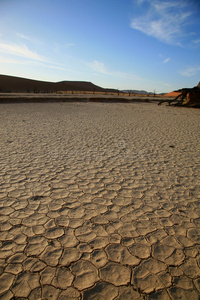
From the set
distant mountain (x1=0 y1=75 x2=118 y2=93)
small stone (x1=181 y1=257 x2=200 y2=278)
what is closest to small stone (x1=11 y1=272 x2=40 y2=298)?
small stone (x1=181 y1=257 x2=200 y2=278)

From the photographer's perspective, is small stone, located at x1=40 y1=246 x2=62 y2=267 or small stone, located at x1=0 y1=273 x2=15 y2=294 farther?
small stone, located at x1=40 y1=246 x2=62 y2=267

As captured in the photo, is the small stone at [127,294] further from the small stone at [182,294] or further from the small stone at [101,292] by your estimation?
the small stone at [182,294]

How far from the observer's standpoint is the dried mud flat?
1.55m

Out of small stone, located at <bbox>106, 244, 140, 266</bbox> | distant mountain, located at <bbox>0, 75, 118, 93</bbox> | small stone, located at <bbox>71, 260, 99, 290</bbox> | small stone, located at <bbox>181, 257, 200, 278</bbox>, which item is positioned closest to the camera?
small stone, located at <bbox>71, 260, 99, 290</bbox>

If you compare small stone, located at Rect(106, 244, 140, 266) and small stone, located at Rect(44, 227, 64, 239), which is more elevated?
small stone, located at Rect(44, 227, 64, 239)

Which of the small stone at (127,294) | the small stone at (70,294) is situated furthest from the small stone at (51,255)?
the small stone at (127,294)

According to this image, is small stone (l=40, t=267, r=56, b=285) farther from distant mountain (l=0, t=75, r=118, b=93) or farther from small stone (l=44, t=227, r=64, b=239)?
distant mountain (l=0, t=75, r=118, b=93)

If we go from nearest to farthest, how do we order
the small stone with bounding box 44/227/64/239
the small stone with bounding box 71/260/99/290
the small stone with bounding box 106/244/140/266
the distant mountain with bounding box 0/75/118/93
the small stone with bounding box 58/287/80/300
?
1. the small stone with bounding box 58/287/80/300
2. the small stone with bounding box 71/260/99/290
3. the small stone with bounding box 106/244/140/266
4. the small stone with bounding box 44/227/64/239
5. the distant mountain with bounding box 0/75/118/93

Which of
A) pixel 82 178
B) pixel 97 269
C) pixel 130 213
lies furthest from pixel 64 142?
pixel 97 269

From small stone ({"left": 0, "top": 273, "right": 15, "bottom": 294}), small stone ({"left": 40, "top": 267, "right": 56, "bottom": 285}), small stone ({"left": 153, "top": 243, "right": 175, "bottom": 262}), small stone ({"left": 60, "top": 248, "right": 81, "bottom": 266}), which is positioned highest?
small stone ({"left": 153, "top": 243, "right": 175, "bottom": 262})

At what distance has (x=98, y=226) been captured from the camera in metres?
2.18

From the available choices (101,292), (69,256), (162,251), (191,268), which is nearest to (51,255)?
(69,256)

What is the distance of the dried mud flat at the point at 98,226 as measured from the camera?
5.07ft

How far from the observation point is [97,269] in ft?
5.48
